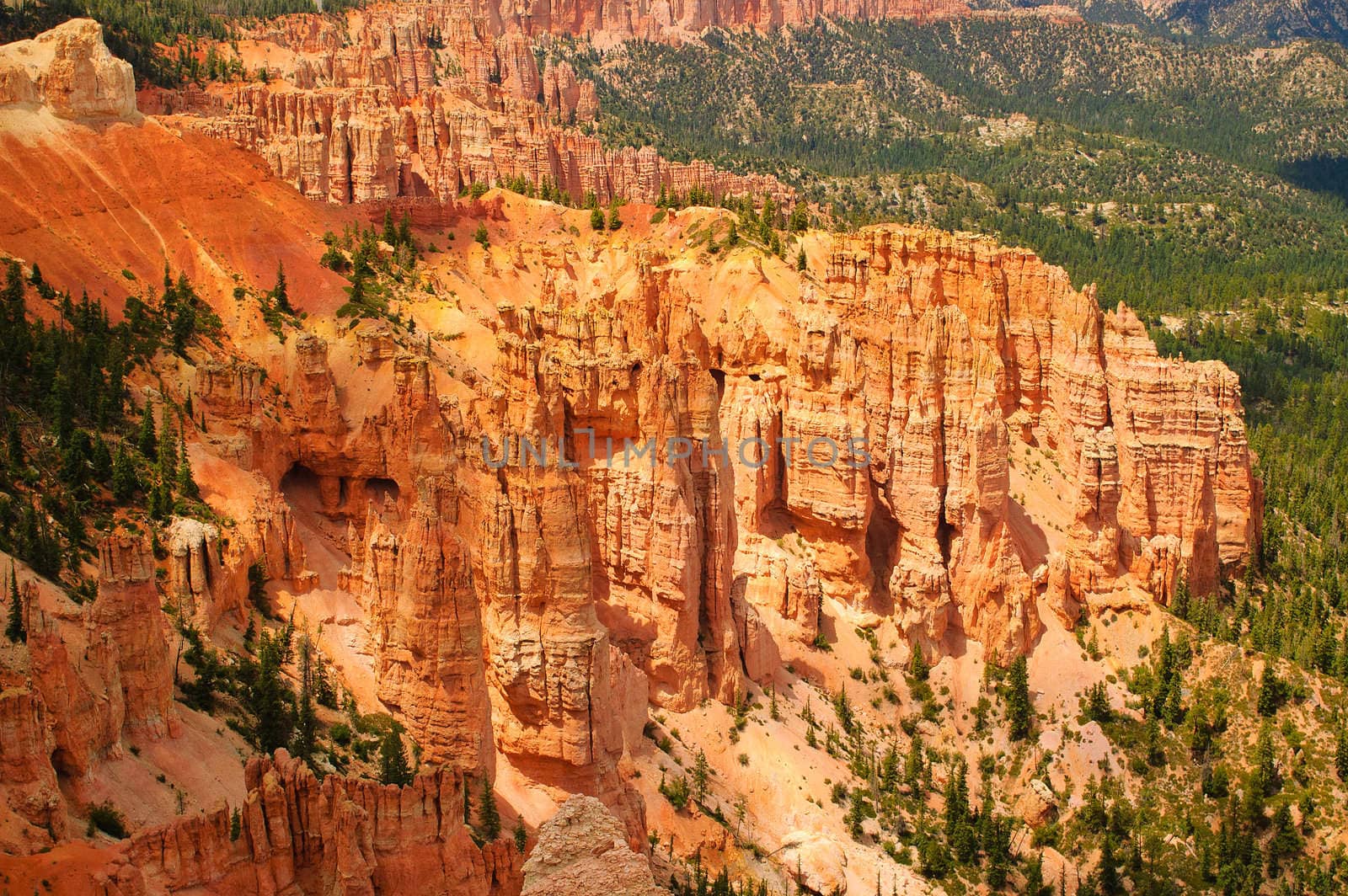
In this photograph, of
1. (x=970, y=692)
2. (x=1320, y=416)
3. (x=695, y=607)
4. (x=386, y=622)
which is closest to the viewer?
(x=386, y=622)

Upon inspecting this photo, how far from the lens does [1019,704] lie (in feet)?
196

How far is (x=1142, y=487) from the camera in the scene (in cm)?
6688

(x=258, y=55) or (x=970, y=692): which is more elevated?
(x=258, y=55)

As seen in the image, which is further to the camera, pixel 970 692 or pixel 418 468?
pixel 970 692

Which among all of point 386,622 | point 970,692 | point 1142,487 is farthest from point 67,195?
point 1142,487

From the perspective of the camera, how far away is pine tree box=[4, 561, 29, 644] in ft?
105

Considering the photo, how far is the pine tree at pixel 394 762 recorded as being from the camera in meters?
37.4

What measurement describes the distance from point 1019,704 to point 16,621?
4022 centimetres

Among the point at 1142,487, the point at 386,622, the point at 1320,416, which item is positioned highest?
the point at 386,622

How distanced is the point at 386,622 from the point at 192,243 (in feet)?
114

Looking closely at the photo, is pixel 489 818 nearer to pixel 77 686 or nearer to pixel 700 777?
pixel 77 686

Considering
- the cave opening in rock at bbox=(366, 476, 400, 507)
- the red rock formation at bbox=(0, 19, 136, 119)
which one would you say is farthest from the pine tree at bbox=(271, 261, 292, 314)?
the red rock formation at bbox=(0, 19, 136, 119)

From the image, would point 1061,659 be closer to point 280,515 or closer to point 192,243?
point 280,515

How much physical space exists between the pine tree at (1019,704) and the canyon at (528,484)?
2.08 meters
